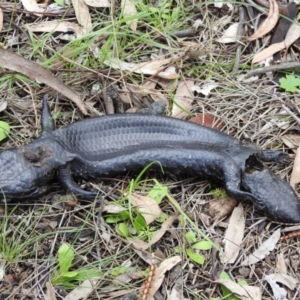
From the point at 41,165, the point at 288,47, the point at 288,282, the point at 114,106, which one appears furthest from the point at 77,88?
the point at 288,282

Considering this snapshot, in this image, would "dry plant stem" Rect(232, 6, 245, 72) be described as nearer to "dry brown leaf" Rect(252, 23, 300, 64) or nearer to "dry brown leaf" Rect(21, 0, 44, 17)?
"dry brown leaf" Rect(252, 23, 300, 64)

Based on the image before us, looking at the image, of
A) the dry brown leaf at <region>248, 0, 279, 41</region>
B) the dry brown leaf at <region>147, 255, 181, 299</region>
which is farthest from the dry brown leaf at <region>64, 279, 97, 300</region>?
the dry brown leaf at <region>248, 0, 279, 41</region>

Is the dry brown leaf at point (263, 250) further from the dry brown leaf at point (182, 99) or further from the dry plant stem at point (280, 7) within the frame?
the dry plant stem at point (280, 7)

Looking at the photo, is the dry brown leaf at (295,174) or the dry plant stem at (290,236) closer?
the dry plant stem at (290,236)

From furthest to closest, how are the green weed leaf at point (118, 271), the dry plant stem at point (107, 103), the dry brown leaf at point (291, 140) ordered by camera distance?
the dry plant stem at point (107, 103), the dry brown leaf at point (291, 140), the green weed leaf at point (118, 271)

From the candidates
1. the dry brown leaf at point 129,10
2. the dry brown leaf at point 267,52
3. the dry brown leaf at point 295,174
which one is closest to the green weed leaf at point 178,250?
the dry brown leaf at point 295,174

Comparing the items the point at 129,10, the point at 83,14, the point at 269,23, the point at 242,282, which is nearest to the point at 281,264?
the point at 242,282

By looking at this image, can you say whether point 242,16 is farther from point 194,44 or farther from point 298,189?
point 298,189
